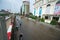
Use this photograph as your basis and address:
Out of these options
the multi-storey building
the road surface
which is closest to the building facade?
the multi-storey building

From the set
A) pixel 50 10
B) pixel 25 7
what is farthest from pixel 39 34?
pixel 25 7

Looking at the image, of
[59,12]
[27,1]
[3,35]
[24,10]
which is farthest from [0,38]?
[27,1]

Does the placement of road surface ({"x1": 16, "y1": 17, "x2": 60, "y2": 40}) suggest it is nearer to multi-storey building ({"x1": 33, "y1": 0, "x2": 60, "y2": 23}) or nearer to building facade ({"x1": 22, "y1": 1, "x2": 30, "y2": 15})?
multi-storey building ({"x1": 33, "y1": 0, "x2": 60, "y2": 23})

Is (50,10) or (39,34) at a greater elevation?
(50,10)

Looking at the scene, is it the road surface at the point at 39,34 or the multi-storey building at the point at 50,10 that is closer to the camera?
the road surface at the point at 39,34

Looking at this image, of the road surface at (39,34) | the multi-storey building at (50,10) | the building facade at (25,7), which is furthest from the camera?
the building facade at (25,7)

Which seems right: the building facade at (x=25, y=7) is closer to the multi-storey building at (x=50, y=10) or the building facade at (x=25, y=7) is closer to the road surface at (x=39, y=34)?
the multi-storey building at (x=50, y=10)

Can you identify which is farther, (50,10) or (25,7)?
(25,7)

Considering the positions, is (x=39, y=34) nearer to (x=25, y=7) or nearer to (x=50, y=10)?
(x=50, y=10)

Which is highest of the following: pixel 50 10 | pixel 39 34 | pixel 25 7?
pixel 25 7

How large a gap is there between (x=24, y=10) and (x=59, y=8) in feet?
236

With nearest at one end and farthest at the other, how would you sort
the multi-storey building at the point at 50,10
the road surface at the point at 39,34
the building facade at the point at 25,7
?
the road surface at the point at 39,34
the multi-storey building at the point at 50,10
the building facade at the point at 25,7

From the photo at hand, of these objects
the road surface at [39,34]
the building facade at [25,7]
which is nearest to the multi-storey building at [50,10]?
the road surface at [39,34]

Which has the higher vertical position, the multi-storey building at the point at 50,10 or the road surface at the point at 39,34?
the multi-storey building at the point at 50,10
